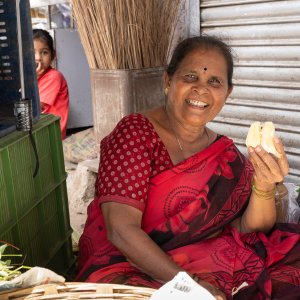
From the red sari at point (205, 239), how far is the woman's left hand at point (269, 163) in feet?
0.80

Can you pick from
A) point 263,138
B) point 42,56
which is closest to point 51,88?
point 42,56

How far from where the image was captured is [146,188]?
5.62 feet

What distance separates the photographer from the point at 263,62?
9.83 feet

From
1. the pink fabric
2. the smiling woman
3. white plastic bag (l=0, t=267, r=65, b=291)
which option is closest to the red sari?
the smiling woman

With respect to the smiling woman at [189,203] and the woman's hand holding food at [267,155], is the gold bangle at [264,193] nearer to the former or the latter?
the smiling woman at [189,203]

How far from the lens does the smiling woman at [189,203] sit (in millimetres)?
1649

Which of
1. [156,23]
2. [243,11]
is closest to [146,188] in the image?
[156,23]

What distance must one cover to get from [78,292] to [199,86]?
0.99 m

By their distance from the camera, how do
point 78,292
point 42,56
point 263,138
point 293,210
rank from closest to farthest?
point 78,292 → point 263,138 → point 293,210 → point 42,56

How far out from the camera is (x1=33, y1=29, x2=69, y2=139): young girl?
4.34 m

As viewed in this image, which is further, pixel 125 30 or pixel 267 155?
pixel 125 30

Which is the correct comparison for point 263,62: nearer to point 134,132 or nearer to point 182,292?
point 134,132

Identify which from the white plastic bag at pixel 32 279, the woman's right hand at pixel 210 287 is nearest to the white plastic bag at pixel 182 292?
the white plastic bag at pixel 32 279

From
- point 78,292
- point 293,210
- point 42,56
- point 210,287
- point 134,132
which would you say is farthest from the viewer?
point 42,56
